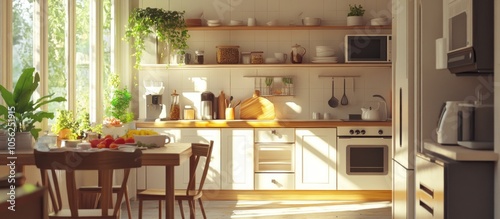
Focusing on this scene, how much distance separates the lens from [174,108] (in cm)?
848

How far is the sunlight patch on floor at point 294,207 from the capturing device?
729 centimetres

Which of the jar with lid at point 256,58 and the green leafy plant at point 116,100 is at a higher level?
the jar with lid at point 256,58

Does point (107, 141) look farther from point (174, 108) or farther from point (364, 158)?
point (364, 158)

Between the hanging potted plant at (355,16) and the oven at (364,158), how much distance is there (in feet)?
4.21

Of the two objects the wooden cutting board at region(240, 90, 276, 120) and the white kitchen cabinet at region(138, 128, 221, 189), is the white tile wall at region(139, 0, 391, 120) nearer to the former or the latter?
the wooden cutting board at region(240, 90, 276, 120)

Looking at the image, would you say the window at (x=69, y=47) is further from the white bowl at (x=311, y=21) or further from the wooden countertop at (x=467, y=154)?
the wooden countertop at (x=467, y=154)

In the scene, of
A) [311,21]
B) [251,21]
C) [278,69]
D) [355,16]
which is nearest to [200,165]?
[278,69]

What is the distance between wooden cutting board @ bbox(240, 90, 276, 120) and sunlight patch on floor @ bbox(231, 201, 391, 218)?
1038 mm

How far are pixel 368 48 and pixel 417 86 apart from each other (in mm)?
3106

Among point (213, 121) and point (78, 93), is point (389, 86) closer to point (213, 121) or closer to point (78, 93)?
point (213, 121)

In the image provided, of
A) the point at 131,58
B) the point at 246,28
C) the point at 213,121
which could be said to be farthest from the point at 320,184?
the point at 131,58

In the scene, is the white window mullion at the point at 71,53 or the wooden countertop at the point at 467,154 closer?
the wooden countertop at the point at 467,154

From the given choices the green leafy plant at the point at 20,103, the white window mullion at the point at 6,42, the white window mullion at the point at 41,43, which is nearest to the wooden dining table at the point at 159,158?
the green leafy plant at the point at 20,103

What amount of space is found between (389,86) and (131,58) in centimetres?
302
